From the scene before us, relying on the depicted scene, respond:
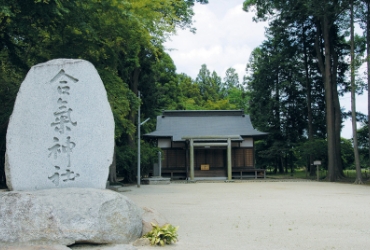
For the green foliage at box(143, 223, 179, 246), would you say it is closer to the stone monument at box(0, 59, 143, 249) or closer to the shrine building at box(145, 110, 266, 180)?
the stone monument at box(0, 59, 143, 249)

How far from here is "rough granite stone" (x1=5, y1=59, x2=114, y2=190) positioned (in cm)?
593

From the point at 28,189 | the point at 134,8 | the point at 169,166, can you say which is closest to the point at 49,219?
the point at 28,189

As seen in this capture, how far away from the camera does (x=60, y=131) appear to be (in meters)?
6.09

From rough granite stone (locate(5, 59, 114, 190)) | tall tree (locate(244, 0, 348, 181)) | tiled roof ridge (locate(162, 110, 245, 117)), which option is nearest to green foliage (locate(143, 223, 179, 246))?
rough granite stone (locate(5, 59, 114, 190))

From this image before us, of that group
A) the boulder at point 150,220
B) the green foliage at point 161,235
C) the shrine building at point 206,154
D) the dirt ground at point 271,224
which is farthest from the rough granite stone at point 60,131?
the shrine building at point 206,154

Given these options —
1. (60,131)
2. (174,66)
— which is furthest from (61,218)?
(174,66)

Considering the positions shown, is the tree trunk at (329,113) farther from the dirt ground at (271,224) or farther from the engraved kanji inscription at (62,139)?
the engraved kanji inscription at (62,139)

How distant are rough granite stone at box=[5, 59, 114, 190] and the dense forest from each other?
223 cm

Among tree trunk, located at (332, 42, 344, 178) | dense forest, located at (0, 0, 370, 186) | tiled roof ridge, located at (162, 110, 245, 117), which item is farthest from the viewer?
tiled roof ridge, located at (162, 110, 245, 117)

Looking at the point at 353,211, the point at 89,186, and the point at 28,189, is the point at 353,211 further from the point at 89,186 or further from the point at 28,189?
the point at 28,189

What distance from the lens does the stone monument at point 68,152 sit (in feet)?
16.9

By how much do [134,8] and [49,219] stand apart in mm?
8452

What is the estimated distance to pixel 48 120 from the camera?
6082 millimetres

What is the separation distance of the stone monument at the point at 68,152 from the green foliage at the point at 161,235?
22 centimetres
